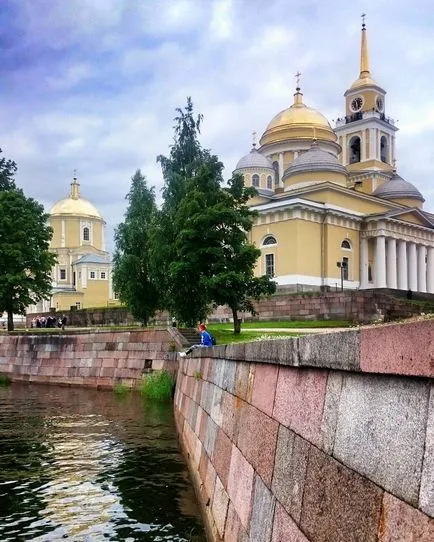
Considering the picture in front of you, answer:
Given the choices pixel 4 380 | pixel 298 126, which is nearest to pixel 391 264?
pixel 298 126

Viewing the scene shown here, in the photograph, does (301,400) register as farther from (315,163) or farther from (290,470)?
(315,163)

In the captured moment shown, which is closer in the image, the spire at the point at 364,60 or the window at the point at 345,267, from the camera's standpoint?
the window at the point at 345,267

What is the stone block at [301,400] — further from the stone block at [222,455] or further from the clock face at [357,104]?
the clock face at [357,104]

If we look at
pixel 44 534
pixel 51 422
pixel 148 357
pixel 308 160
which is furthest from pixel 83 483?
pixel 308 160

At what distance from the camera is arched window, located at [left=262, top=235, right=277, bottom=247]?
51.5m

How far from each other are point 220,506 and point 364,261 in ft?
162

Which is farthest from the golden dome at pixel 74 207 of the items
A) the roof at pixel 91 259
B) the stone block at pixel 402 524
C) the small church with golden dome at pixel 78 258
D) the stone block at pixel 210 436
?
the stone block at pixel 402 524

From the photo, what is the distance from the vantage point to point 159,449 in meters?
13.8

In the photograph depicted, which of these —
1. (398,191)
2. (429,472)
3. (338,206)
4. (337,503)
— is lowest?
(337,503)

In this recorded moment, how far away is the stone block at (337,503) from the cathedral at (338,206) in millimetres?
45412

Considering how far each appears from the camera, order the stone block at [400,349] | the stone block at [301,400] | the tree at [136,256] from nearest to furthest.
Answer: the stone block at [400,349] < the stone block at [301,400] < the tree at [136,256]

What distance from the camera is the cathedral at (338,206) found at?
166 feet

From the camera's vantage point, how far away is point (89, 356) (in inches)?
1184

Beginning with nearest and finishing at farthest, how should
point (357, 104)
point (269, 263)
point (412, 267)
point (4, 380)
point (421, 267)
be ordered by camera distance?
point (4, 380), point (269, 263), point (412, 267), point (421, 267), point (357, 104)
